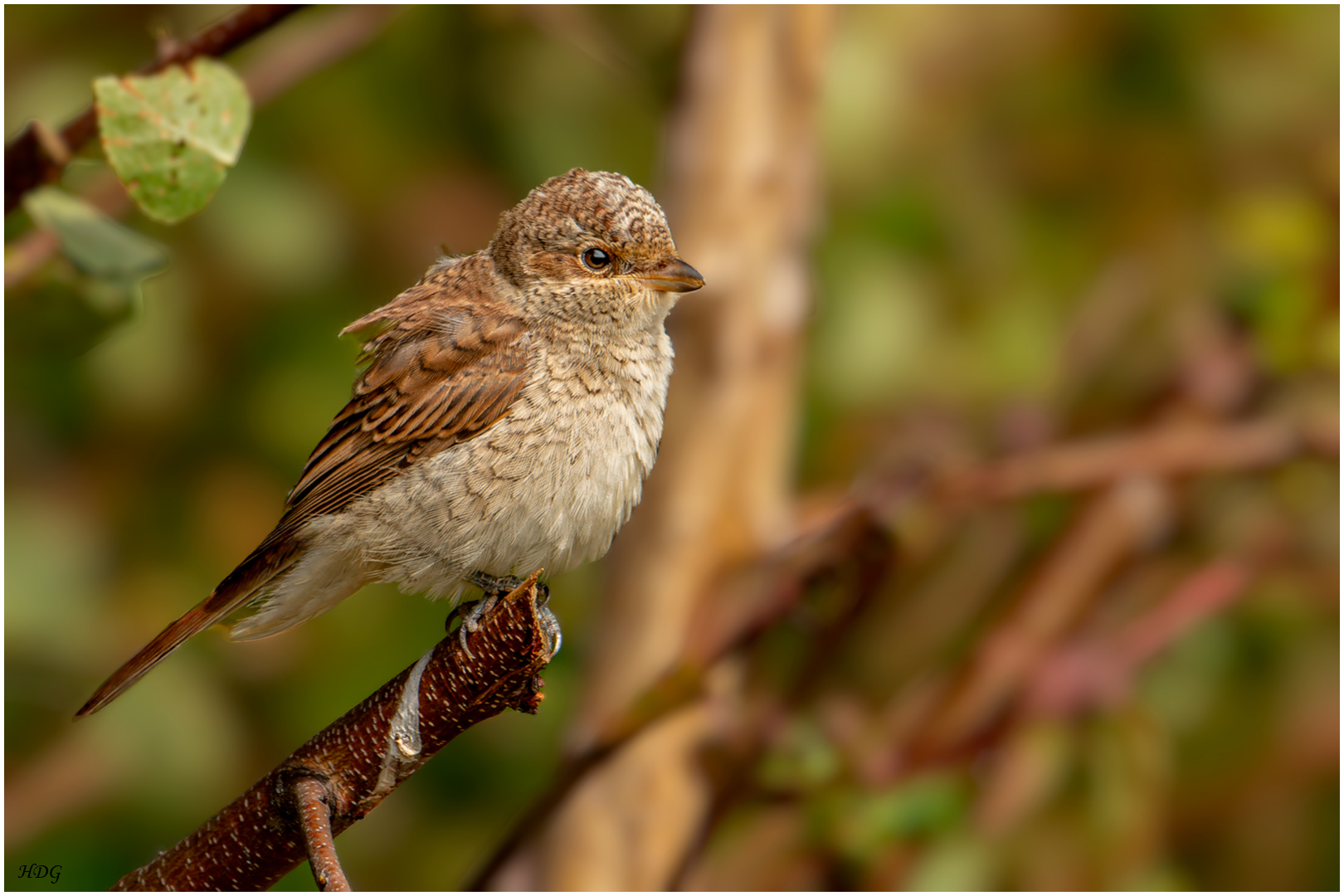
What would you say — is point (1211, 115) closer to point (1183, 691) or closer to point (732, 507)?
point (1183, 691)

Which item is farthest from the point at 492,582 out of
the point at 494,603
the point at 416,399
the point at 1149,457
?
the point at 1149,457

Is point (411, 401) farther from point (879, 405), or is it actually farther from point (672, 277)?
point (879, 405)

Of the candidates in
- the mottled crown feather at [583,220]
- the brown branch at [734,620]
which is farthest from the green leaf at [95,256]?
the brown branch at [734,620]

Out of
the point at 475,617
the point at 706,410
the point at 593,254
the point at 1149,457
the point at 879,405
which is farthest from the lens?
the point at 879,405

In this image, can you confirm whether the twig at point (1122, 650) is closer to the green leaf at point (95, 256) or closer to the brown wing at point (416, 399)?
the brown wing at point (416, 399)
